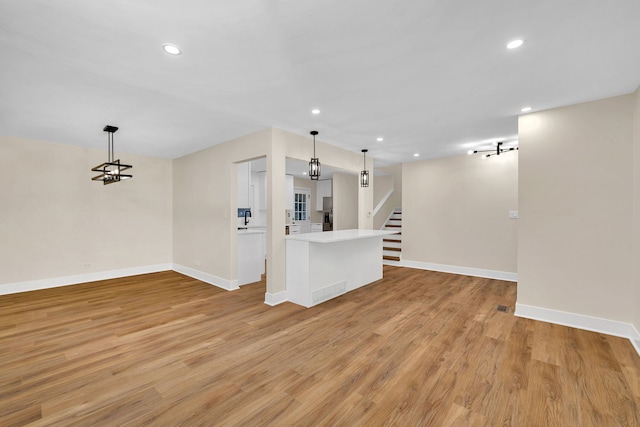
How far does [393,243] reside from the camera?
750cm

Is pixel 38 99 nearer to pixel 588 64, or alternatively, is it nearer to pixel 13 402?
pixel 13 402

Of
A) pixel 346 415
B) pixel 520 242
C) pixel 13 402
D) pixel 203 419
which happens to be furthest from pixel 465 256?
pixel 13 402

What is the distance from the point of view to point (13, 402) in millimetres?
1922

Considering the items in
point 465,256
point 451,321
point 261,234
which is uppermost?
point 261,234

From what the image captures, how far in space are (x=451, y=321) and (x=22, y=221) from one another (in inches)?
271

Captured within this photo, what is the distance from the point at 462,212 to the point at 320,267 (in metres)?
3.68

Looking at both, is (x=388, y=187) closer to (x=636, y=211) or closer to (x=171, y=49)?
(x=636, y=211)

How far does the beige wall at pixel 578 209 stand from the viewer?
116 inches

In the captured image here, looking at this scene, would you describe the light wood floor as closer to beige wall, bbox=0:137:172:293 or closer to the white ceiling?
beige wall, bbox=0:137:172:293

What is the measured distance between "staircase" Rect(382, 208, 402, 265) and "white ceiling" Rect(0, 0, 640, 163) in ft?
12.2

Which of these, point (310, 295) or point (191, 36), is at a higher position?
point (191, 36)

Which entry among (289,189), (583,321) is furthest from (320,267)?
(289,189)

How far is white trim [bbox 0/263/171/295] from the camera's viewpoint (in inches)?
176

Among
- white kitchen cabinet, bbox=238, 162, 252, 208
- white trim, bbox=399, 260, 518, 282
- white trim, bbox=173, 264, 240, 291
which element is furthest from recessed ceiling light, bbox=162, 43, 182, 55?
white trim, bbox=399, 260, 518, 282
